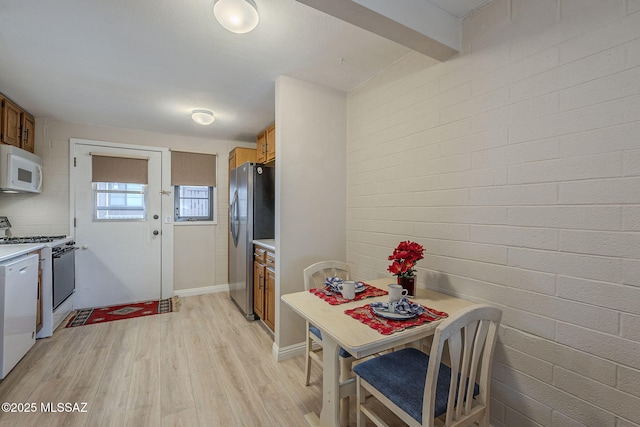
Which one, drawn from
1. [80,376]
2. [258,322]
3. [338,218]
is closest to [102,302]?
[80,376]

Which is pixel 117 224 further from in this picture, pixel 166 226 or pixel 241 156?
pixel 241 156

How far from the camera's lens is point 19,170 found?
2801 mm

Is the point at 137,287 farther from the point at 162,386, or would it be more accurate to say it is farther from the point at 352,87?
the point at 352,87

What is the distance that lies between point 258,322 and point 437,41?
308 centimetres

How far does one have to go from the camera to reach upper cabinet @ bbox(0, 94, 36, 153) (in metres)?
2.67

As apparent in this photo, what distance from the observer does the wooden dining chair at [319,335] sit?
5.31ft

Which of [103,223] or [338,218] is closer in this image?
[338,218]

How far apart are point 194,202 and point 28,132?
1.94 meters

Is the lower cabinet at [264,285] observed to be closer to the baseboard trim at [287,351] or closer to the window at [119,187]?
the baseboard trim at [287,351]

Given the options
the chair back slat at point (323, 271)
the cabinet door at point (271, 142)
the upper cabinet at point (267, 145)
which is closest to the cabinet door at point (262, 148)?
the upper cabinet at point (267, 145)

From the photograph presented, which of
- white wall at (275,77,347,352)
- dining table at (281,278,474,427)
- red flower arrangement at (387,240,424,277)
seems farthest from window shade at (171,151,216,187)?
red flower arrangement at (387,240,424,277)

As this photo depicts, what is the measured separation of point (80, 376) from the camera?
2.11 m

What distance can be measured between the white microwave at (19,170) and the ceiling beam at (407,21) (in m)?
3.31

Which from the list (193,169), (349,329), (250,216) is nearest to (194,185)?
(193,169)
